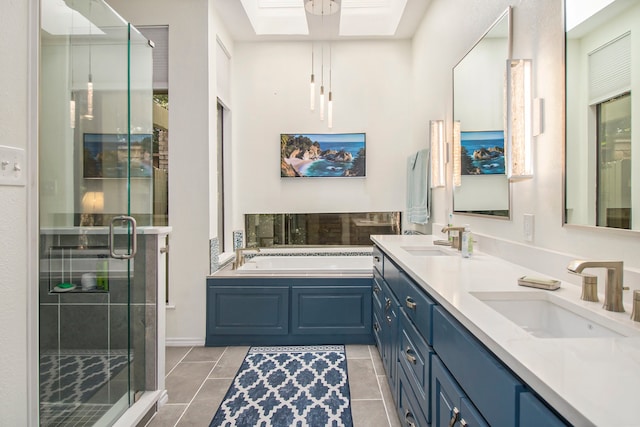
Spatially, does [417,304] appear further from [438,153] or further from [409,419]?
[438,153]

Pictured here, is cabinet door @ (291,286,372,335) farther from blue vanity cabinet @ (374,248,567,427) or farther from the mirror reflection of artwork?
the mirror reflection of artwork

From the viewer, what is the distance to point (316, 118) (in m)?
3.94

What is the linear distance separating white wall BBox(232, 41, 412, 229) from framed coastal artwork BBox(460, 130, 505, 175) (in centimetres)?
149

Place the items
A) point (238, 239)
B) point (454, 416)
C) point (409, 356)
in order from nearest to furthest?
1. point (454, 416)
2. point (409, 356)
3. point (238, 239)

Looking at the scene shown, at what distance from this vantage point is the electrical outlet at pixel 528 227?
5.64 feet

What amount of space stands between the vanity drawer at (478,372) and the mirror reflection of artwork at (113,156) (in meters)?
1.74

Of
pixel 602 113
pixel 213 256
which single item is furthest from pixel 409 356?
pixel 213 256

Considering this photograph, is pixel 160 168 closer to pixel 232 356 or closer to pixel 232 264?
pixel 232 264

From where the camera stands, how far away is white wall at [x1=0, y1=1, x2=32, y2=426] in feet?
3.81

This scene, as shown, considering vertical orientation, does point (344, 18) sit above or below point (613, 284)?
above

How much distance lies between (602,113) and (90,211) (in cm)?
221

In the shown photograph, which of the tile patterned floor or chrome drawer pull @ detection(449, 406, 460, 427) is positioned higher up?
chrome drawer pull @ detection(449, 406, 460, 427)

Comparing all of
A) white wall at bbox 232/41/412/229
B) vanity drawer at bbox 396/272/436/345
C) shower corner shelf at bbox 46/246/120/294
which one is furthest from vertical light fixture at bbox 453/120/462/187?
shower corner shelf at bbox 46/246/120/294

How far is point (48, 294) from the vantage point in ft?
5.11
